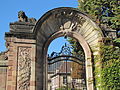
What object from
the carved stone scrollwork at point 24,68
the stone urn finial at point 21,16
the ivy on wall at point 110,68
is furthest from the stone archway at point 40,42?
the ivy on wall at point 110,68

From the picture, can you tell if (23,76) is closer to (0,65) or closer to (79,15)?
(0,65)

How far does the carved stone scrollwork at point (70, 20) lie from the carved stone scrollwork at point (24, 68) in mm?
2303

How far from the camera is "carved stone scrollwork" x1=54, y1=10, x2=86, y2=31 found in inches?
405

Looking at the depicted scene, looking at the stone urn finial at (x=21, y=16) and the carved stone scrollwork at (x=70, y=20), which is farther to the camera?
the carved stone scrollwork at (x=70, y=20)

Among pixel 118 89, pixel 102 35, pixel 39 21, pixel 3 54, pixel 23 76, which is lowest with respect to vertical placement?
pixel 118 89

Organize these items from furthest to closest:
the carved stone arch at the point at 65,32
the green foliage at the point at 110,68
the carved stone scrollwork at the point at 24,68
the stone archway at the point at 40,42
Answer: the carved stone arch at the point at 65,32
the green foliage at the point at 110,68
the stone archway at the point at 40,42
the carved stone scrollwork at the point at 24,68

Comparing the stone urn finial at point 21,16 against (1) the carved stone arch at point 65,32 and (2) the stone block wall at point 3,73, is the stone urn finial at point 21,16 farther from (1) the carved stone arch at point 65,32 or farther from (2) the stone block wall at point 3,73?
(2) the stone block wall at point 3,73

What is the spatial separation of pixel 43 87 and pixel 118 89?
3368 millimetres

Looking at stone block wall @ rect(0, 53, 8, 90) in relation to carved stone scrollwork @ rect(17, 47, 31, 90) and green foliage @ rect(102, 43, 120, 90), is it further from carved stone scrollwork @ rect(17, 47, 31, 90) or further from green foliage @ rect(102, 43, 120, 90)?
green foliage @ rect(102, 43, 120, 90)

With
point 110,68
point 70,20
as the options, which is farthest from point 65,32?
point 110,68

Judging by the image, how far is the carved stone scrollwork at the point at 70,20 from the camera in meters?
10.3

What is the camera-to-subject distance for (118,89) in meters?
9.27

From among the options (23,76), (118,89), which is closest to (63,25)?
(23,76)

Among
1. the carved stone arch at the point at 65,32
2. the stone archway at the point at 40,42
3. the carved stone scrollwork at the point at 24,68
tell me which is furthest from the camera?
the carved stone arch at the point at 65,32
